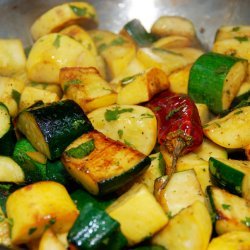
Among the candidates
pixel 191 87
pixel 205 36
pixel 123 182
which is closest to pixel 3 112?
pixel 123 182

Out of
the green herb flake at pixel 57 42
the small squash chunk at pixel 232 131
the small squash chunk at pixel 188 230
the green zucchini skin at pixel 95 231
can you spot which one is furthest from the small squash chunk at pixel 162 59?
the green zucchini skin at pixel 95 231

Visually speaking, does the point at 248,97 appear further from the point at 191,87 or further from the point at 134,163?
the point at 134,163

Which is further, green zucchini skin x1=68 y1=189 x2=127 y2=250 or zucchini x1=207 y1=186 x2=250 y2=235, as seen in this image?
zucchini x1=207 y1=186 x2=250 y2=235

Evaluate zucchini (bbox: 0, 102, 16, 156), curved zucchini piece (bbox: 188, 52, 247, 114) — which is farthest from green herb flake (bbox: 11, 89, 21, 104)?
curved zucchini piece (bbox: 188, 52, 247, 114)

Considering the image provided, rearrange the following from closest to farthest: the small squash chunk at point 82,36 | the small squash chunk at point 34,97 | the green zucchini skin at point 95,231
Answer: the green zucchini skin at point 95,231, the small squash chunk at point 34,97, the small squash chunk at point 82,36

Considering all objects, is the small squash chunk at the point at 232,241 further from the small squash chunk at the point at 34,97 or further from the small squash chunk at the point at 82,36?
the small squash chunk at the point at 82,36

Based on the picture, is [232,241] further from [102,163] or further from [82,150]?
[82,150]

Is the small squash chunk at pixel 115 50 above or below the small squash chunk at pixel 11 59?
below

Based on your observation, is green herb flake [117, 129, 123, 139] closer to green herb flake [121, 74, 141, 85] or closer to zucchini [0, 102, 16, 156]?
green herb flake [121, 74, 141, 85]
